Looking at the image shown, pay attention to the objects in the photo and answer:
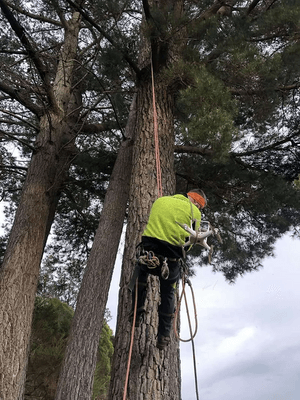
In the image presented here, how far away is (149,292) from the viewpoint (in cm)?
313

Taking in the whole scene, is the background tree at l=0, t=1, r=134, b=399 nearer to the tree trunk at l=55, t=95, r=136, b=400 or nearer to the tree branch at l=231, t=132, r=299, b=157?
the tree trunk at l=55, t=95, r=136, b=400

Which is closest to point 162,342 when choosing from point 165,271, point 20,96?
point 165,271

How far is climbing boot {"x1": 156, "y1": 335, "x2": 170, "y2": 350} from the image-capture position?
9.30ft

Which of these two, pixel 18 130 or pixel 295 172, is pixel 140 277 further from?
pixel 18 130

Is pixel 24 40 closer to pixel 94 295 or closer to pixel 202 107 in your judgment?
pixel 202 107

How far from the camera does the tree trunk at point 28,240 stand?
4.55m

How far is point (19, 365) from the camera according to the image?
4.55 m

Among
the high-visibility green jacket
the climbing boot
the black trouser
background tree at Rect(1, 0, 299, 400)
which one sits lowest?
the climbing boot

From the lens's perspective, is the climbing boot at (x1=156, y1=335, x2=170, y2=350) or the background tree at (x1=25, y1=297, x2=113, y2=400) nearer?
the climbing boot at (x1=156, y1=335, x2=170, y2=350)

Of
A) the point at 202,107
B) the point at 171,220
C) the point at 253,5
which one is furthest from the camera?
the point at 253,5

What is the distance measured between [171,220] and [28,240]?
10.5 feet

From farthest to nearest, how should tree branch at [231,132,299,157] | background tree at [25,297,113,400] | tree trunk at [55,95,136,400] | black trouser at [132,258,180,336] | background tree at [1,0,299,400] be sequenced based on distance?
background tree at [25,297,113,400] → tree branch at [231,132,299,157] → tree trunk at [55,95,136,400] → background tree at [1,0,299,400] → black trouser at [132,258,180,336]

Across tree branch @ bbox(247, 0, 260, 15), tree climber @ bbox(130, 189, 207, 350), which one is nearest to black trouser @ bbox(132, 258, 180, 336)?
tree climber @ bbox(130, 189, 207, 350)

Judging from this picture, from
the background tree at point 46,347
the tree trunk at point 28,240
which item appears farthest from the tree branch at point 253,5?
the background tree at point 46,347
